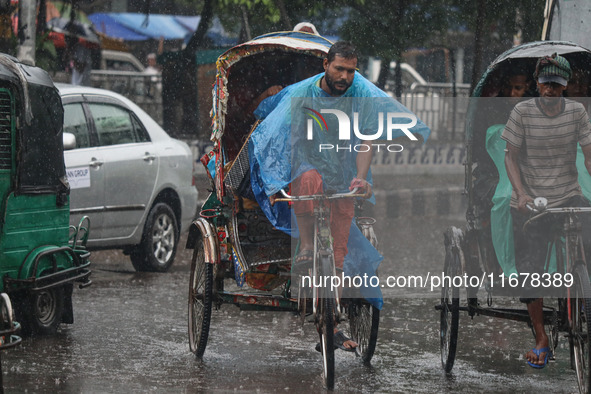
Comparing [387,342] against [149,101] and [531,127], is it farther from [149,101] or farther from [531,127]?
[149,101]

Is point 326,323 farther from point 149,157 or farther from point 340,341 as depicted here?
point 149,157

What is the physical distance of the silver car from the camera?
9.63 m

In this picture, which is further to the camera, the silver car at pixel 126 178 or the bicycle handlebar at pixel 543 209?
the silver car at pixel 126 178

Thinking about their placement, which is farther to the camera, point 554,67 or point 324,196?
point 324,196

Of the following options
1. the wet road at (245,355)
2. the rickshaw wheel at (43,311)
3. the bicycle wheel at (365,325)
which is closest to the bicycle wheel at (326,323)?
the wet road at (245,355)

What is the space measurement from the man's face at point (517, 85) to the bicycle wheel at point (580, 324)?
5.08ft

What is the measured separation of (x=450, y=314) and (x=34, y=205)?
9.18ft

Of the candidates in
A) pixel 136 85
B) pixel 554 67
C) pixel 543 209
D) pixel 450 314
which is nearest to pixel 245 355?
pixel 450 314

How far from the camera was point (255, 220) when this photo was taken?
695 centimetres

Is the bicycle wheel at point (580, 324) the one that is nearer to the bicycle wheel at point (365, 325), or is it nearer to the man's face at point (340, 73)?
the bicycle wheel at point (365, 325)

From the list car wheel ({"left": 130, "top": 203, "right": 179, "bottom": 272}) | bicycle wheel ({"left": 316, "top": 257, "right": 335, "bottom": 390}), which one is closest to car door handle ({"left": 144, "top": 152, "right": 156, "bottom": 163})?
car wheel ({"left": 130, "top": 203, "right": 179, "bottom": 272})

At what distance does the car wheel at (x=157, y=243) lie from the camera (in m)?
10.6

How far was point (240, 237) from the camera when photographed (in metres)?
6.93

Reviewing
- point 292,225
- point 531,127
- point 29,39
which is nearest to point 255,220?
point 292,225
